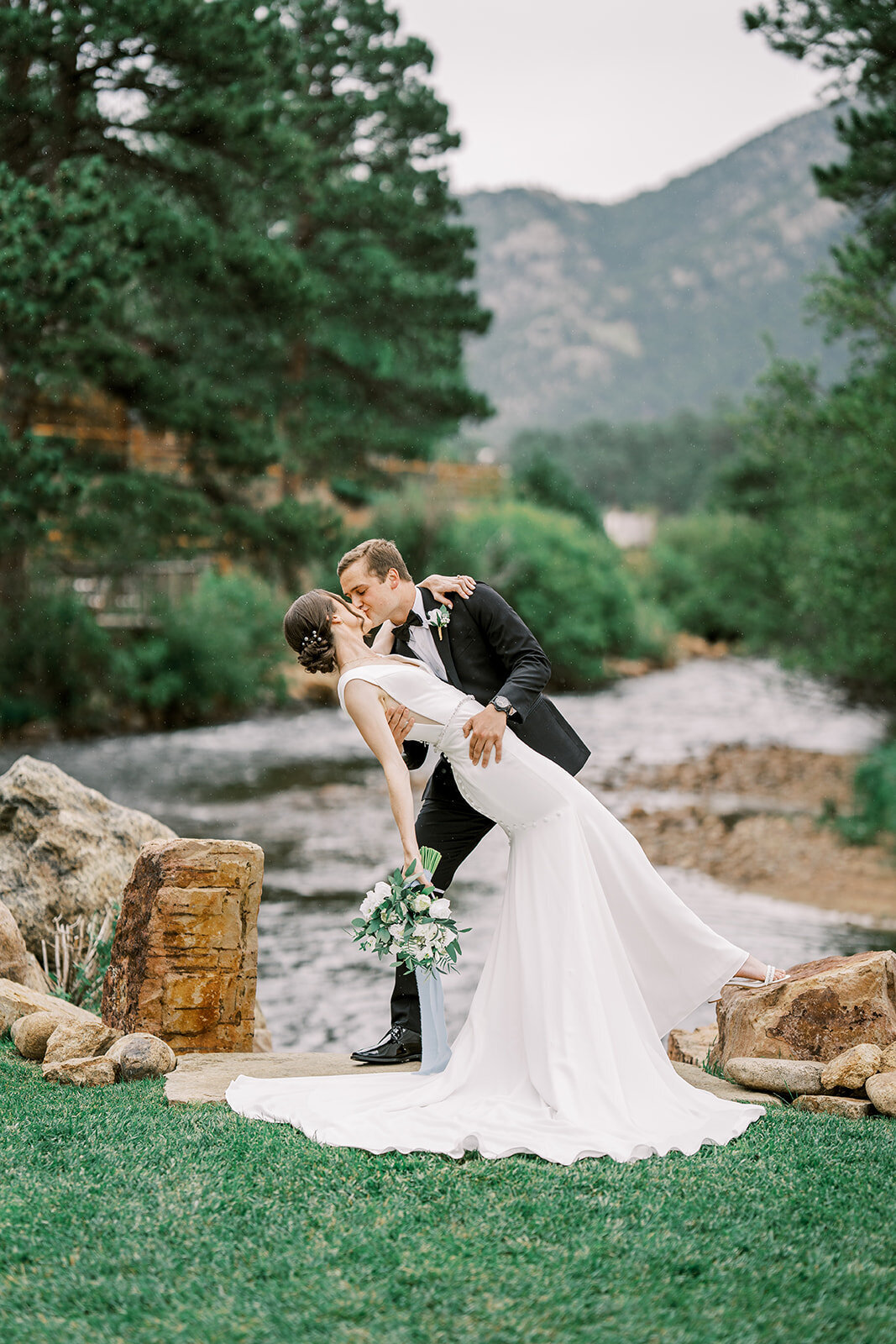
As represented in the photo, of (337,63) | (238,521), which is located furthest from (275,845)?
(337,63)

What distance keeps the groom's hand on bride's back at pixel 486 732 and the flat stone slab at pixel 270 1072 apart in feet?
4.42

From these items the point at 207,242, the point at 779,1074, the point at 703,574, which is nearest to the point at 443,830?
the point at 779,1074

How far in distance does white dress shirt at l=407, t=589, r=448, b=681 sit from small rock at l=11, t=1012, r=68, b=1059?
7.28 feet

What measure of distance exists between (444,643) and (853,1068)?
2.27m

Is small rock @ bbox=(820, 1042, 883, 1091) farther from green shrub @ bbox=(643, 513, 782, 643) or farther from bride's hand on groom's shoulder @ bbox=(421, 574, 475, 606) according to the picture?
green shrub @ bbox=(643, 513, 782, 643)

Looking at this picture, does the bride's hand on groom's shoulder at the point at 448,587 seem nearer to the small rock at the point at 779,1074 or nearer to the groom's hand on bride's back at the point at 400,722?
the groom's hand on bride's back at the point at 400,722

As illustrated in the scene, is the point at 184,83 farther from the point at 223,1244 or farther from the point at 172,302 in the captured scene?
the point at 223,1244

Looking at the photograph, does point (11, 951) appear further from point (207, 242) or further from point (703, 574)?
point (703, 574)

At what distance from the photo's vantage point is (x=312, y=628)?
4832 millimetres

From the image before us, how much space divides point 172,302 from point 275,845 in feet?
39.9

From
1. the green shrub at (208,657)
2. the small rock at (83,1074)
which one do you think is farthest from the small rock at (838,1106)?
the green shrub at (208,657)

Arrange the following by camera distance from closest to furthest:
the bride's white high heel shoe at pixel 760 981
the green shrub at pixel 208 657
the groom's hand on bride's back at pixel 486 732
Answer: the groom's hand on bride's back at pixel 486 732, the bride's white high heel shoe at pixel 760 981, the green shrub at pixel 208 657

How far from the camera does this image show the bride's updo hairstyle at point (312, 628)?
483cm

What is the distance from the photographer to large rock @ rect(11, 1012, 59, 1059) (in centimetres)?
543
